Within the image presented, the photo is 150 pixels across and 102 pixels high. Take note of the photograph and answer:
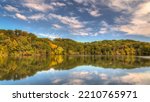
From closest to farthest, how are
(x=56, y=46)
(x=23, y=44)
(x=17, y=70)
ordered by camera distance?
(x=17, y=70) < (x=23, y=44) < (x=56, y=46)

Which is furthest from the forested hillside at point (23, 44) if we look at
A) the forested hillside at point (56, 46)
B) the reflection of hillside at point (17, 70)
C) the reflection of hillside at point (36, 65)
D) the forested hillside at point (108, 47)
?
the reflection of hillside at point (17, 70)

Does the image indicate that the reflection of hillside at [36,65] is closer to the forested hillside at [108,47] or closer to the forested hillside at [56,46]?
the forested hillside at [56,46]

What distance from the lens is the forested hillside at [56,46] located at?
72.2 feet

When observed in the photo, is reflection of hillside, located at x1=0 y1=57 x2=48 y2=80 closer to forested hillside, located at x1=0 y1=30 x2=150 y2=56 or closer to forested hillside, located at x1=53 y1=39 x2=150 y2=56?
forested hillside, located at x1=0 y1=30 x2=150 y2=56

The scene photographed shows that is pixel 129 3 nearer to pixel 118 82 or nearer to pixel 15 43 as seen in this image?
pixel 118 82

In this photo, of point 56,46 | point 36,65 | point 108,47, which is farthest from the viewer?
point 56,46

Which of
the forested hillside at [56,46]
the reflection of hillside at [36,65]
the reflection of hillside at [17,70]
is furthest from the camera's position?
the forested hillside at [56,46]

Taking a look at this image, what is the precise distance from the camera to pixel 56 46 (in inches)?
1136

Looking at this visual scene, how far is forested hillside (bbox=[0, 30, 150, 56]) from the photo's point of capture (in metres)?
22.0

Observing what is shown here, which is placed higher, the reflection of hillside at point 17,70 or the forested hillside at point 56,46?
the forested hillside at point 56,46

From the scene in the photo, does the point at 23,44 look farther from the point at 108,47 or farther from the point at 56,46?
the point at 108,47

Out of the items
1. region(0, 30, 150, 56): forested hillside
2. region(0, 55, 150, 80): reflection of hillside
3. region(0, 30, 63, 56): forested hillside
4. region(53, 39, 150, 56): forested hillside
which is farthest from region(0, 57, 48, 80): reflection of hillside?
region(53, 39, 150, 56): forested hillside

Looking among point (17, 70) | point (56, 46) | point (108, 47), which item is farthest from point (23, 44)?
point (17, 70)

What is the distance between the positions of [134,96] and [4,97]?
2221 millimetres
